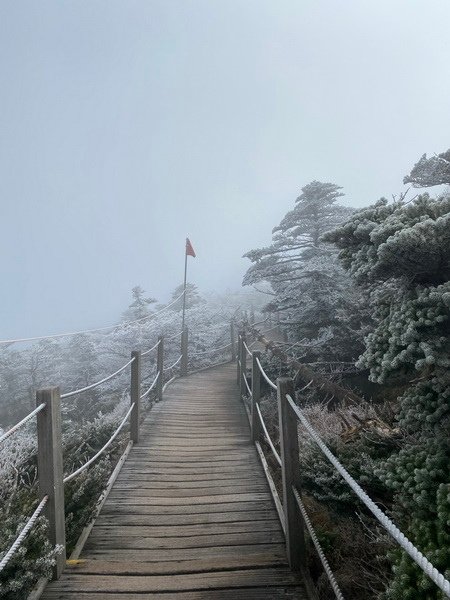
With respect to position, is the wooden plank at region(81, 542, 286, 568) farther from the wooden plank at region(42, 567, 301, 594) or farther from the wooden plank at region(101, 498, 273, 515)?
the wooden plank at region(101, 498, 273, 515)

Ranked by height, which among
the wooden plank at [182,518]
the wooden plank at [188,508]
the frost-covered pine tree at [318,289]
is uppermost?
the frost-covered pine tree at [318,289]

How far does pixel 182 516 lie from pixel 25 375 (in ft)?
74.6

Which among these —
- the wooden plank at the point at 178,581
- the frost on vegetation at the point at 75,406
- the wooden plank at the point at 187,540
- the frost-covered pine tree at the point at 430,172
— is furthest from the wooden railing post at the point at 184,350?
the wooden plank at the point at 178,581

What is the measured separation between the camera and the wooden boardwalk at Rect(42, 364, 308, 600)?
8.65 feet

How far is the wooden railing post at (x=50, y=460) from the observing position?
2756mm

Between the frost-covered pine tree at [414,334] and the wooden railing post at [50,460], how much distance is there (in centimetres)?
225

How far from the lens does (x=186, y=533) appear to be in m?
3.47

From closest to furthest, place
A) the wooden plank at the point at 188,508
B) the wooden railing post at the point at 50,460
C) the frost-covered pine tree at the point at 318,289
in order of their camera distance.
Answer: the wooden railing post at the point at 50,460 → the wooden plank at the point at 188,508 → the frost-covered pine tree at the point at 318,289

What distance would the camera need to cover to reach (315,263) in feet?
38.8

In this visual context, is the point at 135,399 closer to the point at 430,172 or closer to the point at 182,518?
the point at 182,518

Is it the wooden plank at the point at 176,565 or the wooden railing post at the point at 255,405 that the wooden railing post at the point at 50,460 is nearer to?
the wooden plank at the point at 176,565

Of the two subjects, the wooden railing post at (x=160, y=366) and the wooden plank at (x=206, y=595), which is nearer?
the wooden plank at (x=206, y=595)

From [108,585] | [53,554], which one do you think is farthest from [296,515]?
[53,554]

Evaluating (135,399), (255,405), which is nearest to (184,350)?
(135,399)
